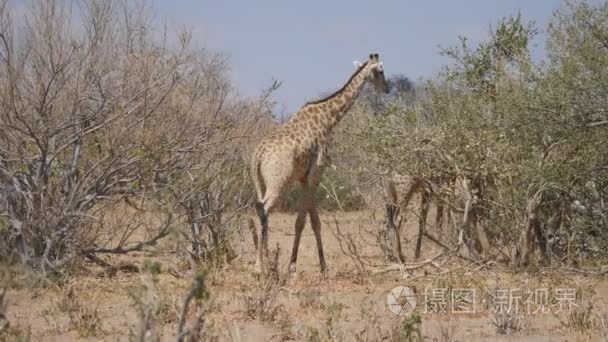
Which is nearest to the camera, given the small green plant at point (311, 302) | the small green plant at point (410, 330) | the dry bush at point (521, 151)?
the small green plant at point (410, 330)

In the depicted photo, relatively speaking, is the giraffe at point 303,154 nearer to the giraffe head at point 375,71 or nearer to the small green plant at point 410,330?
the giraffe head at point 375,71

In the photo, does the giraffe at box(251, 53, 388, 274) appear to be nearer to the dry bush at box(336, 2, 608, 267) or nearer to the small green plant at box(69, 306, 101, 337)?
the dry bush at box(336, 2, 608, 267)

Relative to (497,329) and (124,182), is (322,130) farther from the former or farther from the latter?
(497,329)

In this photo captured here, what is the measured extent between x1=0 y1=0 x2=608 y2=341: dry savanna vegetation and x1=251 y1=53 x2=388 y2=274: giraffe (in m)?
0.46

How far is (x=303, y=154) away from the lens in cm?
910

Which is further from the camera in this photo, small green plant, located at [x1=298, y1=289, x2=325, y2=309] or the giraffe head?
the giraffe head

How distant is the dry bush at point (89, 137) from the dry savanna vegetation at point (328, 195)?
1.0 inches

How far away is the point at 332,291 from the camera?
776 centimetres

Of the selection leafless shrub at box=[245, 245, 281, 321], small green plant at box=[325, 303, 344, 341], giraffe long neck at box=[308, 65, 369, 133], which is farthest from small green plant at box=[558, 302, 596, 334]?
giraffe long neck at box=[308, 65, 369, 133]

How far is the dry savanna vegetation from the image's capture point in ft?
21.2

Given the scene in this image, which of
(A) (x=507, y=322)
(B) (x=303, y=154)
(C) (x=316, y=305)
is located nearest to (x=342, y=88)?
(B) (x=303, y=154)

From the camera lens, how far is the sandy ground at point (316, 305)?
580 cm

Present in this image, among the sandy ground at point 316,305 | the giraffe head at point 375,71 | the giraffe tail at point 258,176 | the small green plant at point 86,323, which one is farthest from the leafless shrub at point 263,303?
the giraffe head at point 375,71

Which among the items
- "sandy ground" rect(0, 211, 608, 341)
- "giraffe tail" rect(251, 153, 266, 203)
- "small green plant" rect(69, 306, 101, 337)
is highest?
"giraffe tail" rect(251, 153, 266, 203)
